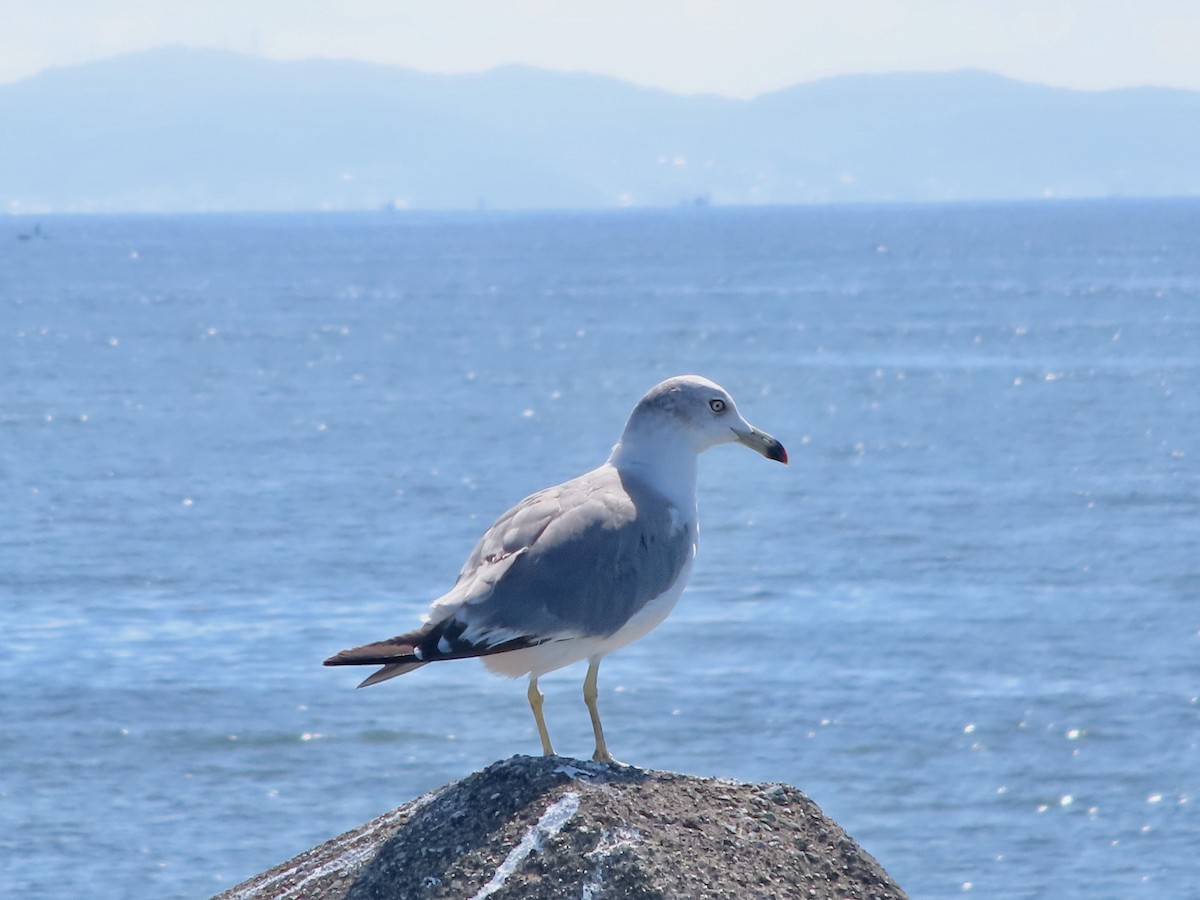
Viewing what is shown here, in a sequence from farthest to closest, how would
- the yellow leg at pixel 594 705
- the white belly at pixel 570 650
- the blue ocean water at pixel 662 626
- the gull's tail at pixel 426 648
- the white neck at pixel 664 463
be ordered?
the blue ocean water at pixel 662 626, the white neck at pixel 664 463, the yellow leg at pixel 594 705, the white belly at pixel 570 650, the gull's tail at pixel 426 648

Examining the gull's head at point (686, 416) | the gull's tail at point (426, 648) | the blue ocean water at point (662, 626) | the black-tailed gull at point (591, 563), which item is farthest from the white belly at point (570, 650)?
the blue ocean water at point (662, 626)

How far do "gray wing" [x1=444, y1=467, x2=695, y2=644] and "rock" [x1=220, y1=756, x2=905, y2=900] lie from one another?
59 cm

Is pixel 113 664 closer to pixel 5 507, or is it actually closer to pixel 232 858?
pixel 232 858

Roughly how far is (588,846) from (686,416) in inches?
95.4

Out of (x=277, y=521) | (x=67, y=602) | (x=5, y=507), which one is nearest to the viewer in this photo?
(x=67, y=602)

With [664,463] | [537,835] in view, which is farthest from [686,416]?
[537,835]

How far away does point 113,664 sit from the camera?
23.0 metres

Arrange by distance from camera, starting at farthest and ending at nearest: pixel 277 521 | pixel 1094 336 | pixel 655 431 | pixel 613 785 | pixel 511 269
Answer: pixel 511 269 → pixel 1094 336 → pixel 277 521 → pixel 655 431 → pixel 613 785

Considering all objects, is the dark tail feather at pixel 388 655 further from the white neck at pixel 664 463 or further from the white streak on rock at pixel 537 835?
the white neck at pixel 664 463

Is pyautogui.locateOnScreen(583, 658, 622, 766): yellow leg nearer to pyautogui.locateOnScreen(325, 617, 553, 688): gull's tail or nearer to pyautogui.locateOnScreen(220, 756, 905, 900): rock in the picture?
pyautogui.locateOnScreen(220, 756, 905, 900): rock

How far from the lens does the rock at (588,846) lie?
594 centimetres

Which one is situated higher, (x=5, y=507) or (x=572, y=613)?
(x=572, y=613)

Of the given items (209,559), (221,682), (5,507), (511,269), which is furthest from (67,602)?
(511,269)

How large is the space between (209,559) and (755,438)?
23.3m
